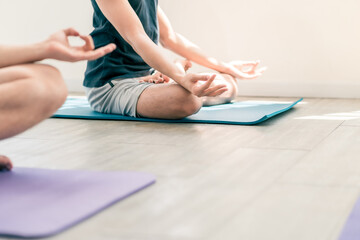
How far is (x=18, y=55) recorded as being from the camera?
1.33 metres

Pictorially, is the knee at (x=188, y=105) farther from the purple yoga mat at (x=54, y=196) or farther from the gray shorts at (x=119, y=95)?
the purple yoga mat at (x=54, y=196)

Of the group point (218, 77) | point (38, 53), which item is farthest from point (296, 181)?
point (218, 77)

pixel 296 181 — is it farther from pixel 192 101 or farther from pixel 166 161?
pixel 192 101

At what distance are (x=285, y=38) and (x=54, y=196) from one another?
2.61 metres

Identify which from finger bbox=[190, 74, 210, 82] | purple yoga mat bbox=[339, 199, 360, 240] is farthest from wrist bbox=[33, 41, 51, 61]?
finger bbox=[190, 74, 210, 82]

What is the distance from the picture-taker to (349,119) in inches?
98.3

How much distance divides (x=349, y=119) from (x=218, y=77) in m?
0.73

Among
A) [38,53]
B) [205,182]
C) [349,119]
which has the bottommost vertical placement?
[349,119]

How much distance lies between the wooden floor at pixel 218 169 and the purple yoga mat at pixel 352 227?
14mm

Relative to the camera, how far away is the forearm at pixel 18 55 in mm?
1321

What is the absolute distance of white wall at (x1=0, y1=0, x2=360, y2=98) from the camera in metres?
3.44

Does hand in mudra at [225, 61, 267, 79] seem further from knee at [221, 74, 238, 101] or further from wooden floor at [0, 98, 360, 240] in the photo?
wooden floor at [0, 98, 360, 240]

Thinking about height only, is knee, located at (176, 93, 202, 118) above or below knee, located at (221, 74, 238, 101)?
above

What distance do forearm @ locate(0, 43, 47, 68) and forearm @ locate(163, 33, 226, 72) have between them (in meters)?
1.60
